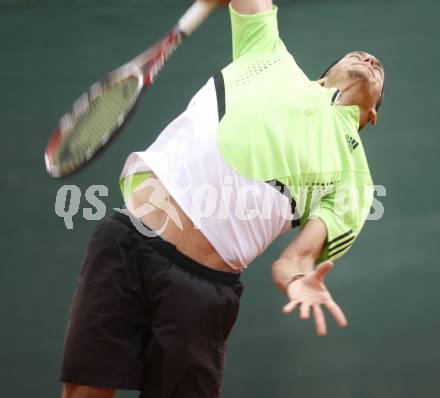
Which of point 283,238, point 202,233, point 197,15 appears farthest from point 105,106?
point 283,238

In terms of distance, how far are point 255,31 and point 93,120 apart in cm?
46

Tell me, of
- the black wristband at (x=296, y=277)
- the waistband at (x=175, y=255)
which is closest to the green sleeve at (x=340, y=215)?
the black wristband at (x=296, y=277)

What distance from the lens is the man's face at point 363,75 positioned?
7.97 feet

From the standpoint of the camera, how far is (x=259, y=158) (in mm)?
2074

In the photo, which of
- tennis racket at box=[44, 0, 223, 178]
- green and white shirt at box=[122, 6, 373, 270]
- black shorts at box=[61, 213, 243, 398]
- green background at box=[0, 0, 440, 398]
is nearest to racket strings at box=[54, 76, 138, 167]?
tennis racket at box=[44, 0, 223, 178]

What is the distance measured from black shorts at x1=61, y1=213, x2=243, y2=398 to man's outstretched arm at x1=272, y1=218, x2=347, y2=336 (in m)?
0.16

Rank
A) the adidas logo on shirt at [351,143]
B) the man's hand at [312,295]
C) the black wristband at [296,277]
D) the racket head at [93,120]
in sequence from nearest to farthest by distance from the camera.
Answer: the man's hand at [312,295]
the black wristband at [296,277]
the racket head at [93,120]
the adidas logo on shirt at [351,143]

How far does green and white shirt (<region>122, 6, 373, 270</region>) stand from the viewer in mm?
2072

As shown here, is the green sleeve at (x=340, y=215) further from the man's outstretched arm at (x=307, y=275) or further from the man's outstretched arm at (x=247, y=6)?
the man's outstretched arm at (x=247, y=6)

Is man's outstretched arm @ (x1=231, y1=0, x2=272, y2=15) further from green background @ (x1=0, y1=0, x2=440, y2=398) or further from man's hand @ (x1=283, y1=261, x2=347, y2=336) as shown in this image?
green background @ (x1=0, y1=0, x2=440, y2=398)

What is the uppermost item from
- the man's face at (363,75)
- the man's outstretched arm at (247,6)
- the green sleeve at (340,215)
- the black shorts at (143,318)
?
the man's outstretched arm at (247,6)

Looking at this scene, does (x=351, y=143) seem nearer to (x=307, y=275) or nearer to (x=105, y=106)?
(x=307, y=275)

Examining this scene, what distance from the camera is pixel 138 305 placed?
206cm

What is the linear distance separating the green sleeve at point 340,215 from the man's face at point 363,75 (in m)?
0.33
